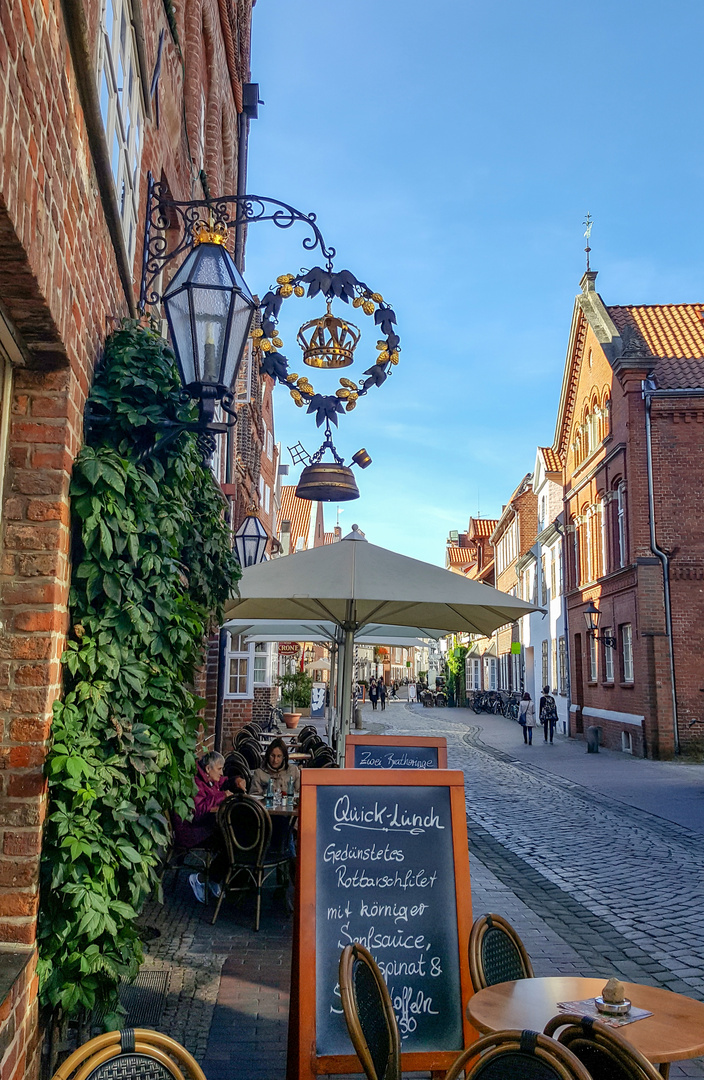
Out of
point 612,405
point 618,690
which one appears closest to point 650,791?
point 618,690

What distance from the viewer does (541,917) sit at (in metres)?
6.95

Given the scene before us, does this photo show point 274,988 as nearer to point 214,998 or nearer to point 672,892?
point 214,998

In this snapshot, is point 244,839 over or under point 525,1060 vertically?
under

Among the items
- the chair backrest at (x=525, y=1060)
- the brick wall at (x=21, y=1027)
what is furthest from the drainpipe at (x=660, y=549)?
the chair backrest at (x=525, y=1060)

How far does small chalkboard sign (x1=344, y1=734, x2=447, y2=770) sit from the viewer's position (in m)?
6.89

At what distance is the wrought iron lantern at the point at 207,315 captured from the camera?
4.52m

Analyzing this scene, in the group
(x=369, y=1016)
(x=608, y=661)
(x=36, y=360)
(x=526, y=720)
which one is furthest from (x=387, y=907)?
(x=608, y=661)

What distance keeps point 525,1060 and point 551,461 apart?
31.0 meters

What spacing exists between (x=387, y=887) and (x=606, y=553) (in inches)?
859

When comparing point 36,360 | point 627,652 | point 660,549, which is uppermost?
point 660,549

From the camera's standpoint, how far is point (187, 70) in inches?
365

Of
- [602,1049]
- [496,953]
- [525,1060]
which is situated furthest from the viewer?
[496,953]

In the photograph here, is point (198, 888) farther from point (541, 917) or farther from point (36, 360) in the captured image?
point (36, 360)

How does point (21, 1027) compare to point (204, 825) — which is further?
point (204, 825)
